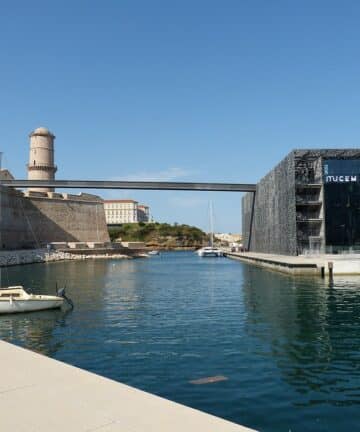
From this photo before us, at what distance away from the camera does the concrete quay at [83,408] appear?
5355mm

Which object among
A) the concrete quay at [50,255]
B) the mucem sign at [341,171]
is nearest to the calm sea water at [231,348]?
the mucem sign at [341,171]

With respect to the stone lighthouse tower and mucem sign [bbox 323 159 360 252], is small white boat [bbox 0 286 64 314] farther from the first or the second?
the stone lighthouse tower

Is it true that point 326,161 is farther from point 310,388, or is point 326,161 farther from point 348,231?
point 310,388

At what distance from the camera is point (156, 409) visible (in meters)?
5.92

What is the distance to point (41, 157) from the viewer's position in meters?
101

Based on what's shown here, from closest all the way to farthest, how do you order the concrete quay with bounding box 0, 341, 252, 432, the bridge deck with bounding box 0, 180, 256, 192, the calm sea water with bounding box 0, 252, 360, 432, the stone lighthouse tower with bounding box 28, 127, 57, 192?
the concrete quay with bounding box 0, 341, 252, 432
the calm sea water with bounding box 0, 252, 360, 432
the bridge deck with bounding box 0, 180, 256, 192
the stone lighthouse tower with bounding box 28, 127, 57, 192

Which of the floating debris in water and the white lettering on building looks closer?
the floating debris in water

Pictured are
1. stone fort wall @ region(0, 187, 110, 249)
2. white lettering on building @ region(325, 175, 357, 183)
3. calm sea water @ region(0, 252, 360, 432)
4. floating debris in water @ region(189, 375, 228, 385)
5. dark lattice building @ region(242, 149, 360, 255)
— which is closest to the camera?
calm sea water @ region(0, 252, 360, 432)

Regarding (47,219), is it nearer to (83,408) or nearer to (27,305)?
(27,305)

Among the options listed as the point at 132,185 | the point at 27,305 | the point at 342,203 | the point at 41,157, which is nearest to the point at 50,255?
the point at 132,185

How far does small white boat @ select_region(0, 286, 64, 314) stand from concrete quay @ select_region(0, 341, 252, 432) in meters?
13.7

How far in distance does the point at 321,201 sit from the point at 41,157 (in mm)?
67171

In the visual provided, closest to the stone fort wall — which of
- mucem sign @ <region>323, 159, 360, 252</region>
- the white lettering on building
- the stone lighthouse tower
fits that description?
the stone lighthouse tower

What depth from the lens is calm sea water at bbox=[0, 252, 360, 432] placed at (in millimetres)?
8961
